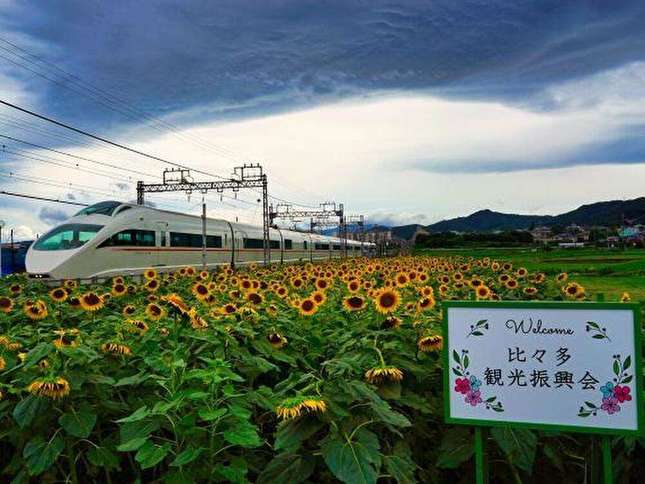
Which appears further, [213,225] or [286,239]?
[286,239]

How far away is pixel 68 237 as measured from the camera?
768 inches

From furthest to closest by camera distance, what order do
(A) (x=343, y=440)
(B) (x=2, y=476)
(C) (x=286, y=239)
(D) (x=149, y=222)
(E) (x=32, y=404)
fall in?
(C) (x=286, y=239), (D) (x=149, y=222), (B) (x=2, y=476), (E) (x=32, y=404), (A) (x=343, y=440)

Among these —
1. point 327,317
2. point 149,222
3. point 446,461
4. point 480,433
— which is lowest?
point 446,461

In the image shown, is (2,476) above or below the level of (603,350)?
below

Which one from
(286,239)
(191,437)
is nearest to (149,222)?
(286,239)

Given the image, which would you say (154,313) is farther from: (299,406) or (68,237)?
(68,237)

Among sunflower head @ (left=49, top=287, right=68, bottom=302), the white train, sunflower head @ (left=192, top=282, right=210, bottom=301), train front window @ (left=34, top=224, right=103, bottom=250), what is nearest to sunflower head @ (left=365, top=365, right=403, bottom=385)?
sunflower head @ (left=192, top=282, right=210, bottom=301)

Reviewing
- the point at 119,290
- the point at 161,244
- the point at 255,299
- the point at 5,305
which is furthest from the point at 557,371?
the point at 161,244

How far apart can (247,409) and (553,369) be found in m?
1.31

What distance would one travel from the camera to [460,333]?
2506mm

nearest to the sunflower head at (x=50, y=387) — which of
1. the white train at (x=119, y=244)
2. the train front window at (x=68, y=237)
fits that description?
the white train at (x=119, y=244)

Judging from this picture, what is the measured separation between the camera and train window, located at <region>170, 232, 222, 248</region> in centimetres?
2420

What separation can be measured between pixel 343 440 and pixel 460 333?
2.19 feet

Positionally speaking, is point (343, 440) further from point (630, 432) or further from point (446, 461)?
point (630, 432)
